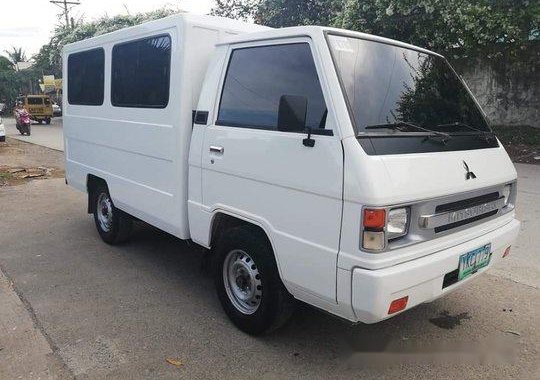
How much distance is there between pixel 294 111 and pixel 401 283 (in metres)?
1.16

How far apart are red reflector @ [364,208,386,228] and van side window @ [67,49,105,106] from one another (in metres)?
3.81

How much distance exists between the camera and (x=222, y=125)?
137 inches

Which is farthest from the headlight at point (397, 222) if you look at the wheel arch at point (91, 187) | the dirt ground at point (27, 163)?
the dirt ground at point (27, 163)

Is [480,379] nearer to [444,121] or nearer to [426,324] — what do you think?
[426,324]

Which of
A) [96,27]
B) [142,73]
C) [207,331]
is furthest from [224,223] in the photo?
[96,27]

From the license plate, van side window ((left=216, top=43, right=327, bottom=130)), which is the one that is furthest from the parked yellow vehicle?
the license plate

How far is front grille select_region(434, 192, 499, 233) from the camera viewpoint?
2.85m

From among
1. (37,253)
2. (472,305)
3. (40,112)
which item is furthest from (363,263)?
(40,112)

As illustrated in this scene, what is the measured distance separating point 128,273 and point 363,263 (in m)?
2.91

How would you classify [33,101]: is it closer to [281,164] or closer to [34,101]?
[34,101]

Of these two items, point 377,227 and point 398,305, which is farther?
point 398,305

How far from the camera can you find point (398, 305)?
261cm

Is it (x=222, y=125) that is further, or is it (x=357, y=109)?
(x=222, y=125)

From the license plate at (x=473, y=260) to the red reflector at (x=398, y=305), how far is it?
54cm
